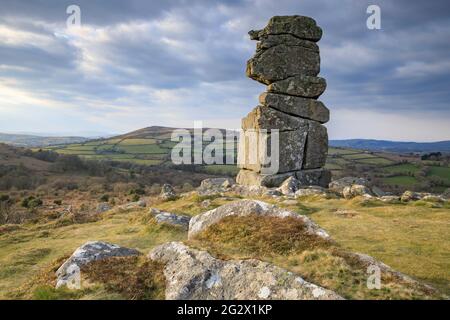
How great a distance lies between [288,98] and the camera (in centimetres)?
3203

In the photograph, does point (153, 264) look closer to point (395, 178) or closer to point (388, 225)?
point (388, 225)

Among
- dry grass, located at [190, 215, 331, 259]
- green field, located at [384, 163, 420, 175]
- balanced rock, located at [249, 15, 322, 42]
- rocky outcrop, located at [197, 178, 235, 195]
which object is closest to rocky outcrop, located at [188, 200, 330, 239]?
dry grass, located at [190, 215, 331, 259]

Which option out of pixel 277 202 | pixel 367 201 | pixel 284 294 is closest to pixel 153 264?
pixel 284 294

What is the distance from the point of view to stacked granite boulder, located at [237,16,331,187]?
103ft

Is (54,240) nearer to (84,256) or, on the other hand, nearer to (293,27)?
(84,256)

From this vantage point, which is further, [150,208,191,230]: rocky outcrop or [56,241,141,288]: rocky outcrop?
[150,208,191,230]: rocky outcrop

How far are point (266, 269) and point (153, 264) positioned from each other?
2.88 metres

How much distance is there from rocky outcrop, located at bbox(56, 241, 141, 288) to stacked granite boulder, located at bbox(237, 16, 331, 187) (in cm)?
2108

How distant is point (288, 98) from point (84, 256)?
2538 cm

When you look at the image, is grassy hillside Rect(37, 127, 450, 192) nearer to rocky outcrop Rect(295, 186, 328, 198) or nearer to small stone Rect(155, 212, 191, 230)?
rocky outcrop Rect(295, 186, 328, 198)

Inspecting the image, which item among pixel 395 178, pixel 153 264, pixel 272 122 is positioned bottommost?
pixel 395 178

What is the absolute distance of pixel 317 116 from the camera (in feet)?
108

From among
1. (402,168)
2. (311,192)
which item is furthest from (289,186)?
(402,168)

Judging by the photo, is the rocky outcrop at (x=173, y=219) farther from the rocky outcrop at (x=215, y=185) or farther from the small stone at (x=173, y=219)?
the rocky outcrop at (x=215, y=185)
